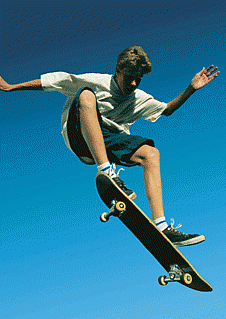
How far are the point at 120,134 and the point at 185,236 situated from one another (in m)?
1.93

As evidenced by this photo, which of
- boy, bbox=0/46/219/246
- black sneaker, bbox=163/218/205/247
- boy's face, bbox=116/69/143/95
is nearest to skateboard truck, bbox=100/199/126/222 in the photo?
boy, bbox=0/46/219/246

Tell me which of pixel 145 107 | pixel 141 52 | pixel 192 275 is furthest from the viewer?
pixel 145 107

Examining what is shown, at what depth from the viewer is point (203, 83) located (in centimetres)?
647

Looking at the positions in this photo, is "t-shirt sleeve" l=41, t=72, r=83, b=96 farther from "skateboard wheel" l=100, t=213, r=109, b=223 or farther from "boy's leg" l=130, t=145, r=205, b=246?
"skateboard wheel" l=100, t=213, r=109, b=223

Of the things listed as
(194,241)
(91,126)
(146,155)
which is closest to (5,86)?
(91,126)

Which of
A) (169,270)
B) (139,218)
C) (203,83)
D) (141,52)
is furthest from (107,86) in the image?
(169,270)

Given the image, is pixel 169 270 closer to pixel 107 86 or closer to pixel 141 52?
pixel 107 86

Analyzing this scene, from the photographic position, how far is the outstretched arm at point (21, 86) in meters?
5.84

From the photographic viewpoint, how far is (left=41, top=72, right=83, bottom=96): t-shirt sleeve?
5.88 meters

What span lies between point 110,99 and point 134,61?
71cm

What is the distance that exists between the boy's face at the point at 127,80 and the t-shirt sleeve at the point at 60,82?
64 cm

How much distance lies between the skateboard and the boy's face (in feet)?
5.08

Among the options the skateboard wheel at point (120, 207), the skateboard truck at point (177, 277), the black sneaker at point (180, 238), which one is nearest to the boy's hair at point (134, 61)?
the skateboard wheel at point (120, 207)

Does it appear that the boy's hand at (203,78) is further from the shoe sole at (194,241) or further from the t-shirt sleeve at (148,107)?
the shoe sole at (194,241)
